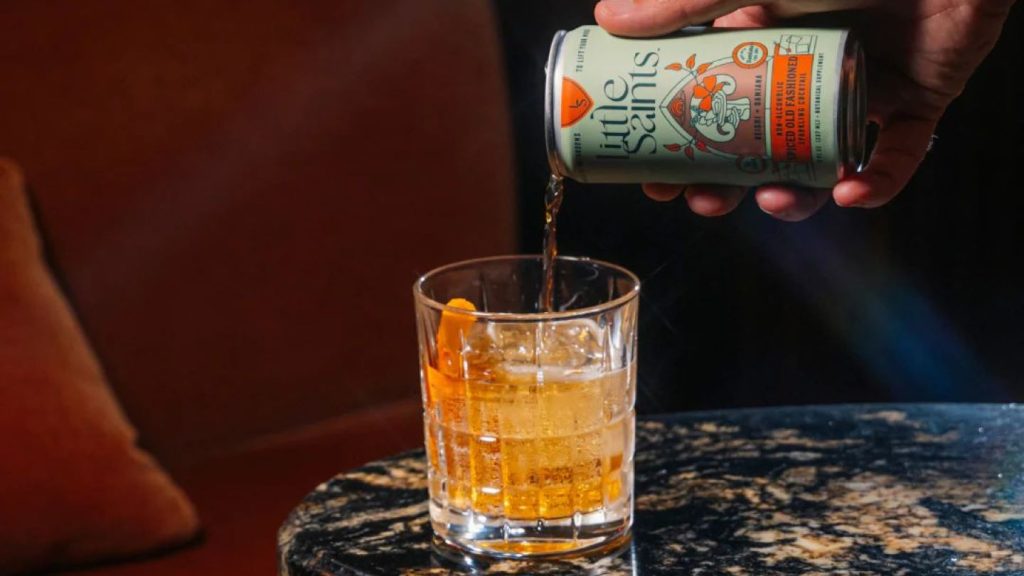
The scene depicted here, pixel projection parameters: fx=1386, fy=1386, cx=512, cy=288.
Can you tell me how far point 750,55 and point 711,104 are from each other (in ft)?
0.15

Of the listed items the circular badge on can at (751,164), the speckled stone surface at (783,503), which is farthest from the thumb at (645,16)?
the speckled stone surface at (783,503)

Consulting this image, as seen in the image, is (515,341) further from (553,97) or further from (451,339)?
(553,97)

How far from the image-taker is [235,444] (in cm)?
186

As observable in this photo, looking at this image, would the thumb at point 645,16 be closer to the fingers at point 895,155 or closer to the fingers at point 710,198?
the fingers at point 710,198

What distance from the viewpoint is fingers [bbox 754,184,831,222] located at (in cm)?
117

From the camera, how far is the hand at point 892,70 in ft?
3.90

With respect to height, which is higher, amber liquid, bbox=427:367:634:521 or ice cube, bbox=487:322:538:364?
ice cube, bbox=487:322:538:364

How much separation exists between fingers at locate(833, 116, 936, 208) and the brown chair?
2.35 ft

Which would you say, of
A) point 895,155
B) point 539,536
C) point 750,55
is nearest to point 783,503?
point 539,536

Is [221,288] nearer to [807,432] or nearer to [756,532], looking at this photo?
[807,432]

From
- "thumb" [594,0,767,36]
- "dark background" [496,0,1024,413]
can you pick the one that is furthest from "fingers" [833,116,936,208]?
"dark background" [496,0,1024,413]

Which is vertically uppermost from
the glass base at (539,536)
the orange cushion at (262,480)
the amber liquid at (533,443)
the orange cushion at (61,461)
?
the amber liquid at (533,443)

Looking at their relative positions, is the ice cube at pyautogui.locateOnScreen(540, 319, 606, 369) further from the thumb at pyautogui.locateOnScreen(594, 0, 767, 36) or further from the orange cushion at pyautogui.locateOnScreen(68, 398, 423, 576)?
the orange cushion at pyautogui.locateOnScreen(68, 398, 423, 576)

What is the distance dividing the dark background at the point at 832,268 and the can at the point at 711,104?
0.96 m
